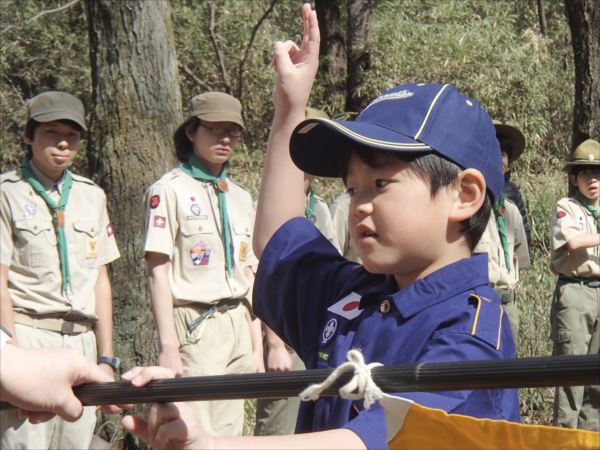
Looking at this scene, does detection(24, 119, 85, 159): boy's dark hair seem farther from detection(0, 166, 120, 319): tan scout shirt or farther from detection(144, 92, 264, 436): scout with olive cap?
detection(144, 92, 264, 436): scout with olive cap

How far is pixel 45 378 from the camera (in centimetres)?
190

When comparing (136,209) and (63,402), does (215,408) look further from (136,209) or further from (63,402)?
(63,402)

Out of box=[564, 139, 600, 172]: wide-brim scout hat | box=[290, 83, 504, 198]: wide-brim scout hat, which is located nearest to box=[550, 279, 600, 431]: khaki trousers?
box=[564, 139, 600, 172]: wide-brim scout hat

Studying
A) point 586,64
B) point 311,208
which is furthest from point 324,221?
point 586,64

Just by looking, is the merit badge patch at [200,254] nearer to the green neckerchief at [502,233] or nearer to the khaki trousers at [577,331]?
the green neckerchief at [502,233]

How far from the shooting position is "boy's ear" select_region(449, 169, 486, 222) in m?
2.17

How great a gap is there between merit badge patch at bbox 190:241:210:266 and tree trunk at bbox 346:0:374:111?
9500mm

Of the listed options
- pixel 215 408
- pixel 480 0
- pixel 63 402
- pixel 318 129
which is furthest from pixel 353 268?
pixel 480 0

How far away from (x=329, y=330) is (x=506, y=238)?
483cm

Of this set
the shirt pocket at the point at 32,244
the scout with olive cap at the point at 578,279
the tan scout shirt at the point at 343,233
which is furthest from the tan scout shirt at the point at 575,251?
the shirt pocket at the point at 32,244

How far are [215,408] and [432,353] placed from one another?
3.65m

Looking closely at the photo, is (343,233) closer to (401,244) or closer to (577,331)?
(577,331)

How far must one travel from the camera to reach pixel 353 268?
8.11ft

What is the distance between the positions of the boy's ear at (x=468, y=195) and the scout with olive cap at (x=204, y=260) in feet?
10.5
